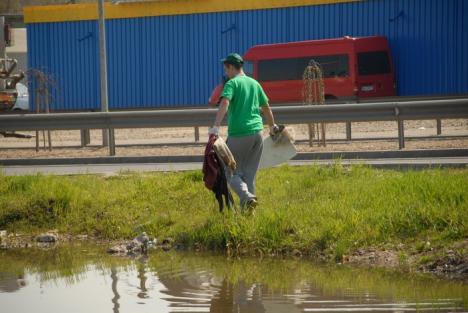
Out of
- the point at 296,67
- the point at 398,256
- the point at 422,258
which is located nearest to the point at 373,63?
the point at 296,67

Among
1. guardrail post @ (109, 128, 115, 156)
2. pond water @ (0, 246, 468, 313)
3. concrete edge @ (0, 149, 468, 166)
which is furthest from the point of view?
guardrail post @ (109, 128, 115, 156)

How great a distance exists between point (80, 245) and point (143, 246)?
2.80 ft

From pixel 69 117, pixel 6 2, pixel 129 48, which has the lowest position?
pixel 69 117

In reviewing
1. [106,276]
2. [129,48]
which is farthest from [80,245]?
[129,48]

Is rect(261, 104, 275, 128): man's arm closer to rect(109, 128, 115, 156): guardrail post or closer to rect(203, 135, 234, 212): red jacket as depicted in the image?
rect(203, 135, 234, 212): red jacket

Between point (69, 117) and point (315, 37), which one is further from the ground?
point (315, 37)

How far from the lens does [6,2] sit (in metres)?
58.5

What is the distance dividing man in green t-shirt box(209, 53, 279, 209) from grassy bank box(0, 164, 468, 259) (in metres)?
0.29

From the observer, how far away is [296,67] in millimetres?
31312

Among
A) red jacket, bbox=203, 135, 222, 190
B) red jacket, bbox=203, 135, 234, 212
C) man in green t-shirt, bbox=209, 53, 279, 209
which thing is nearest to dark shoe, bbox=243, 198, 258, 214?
man in green t-shirt, bbox=209, 53, 279, 209

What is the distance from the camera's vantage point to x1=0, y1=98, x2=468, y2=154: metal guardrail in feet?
57.3

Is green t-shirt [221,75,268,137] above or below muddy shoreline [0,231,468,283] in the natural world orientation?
above

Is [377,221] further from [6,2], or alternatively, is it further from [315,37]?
[6,2]

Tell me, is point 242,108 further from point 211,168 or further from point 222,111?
point 211,168
